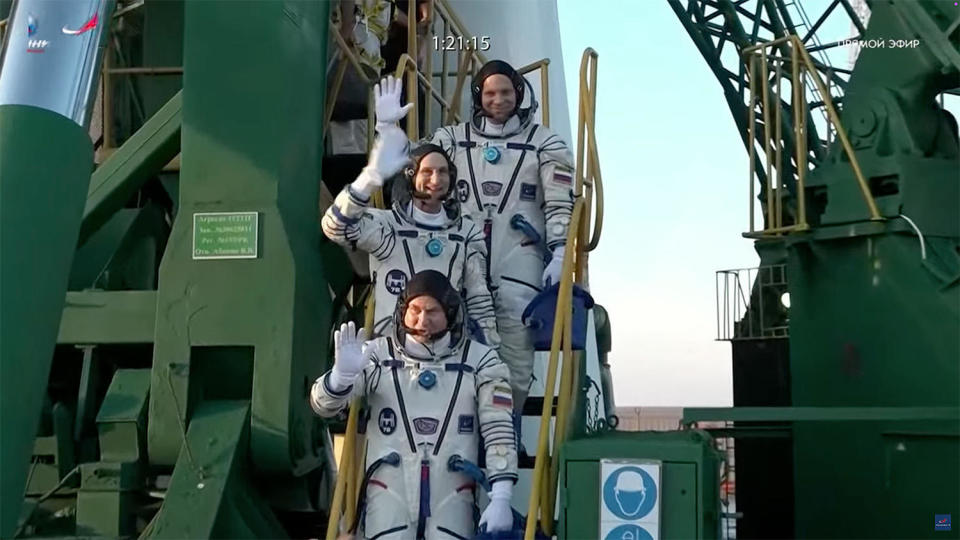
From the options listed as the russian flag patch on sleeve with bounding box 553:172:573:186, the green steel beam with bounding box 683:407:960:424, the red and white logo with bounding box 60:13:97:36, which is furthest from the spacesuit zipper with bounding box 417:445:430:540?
the red and white logo with bounding box 60:13:97:36

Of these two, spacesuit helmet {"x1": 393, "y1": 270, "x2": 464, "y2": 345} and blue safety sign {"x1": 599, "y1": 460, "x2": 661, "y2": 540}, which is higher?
spacesuit helmet {"x1": 393, "y1": 270, "x2": 464, "y2": 345}

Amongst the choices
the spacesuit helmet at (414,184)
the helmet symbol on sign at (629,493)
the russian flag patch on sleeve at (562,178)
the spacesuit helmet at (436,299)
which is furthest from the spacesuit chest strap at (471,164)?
the helmet symbol on sign at (629,493)

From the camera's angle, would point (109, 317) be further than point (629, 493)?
Yes

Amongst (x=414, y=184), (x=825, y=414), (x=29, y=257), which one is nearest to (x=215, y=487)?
(x=29, y=257)

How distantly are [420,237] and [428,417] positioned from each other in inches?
34.8

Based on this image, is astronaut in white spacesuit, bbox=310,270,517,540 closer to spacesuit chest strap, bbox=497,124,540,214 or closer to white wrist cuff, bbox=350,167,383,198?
white wrist cuff, bbox=350,167,383,198

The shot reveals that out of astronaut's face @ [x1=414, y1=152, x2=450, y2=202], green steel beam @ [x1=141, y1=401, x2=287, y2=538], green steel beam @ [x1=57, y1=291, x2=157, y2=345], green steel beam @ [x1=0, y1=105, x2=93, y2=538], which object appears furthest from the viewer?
green steel beam @ [x1=57, y1=291, x2=157, y2=345]

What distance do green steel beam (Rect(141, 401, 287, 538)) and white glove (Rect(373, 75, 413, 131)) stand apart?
63.3 inches

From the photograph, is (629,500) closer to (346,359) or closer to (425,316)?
(425,316)

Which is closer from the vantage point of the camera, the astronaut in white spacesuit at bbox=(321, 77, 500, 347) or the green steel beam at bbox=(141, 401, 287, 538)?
the astronaut in white spacesuit at bbox=(321, 77, 500, 347)

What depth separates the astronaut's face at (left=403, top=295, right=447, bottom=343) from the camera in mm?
4027

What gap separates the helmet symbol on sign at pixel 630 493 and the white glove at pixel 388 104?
1.82m

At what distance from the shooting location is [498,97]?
5000mm

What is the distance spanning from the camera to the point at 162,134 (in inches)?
220
